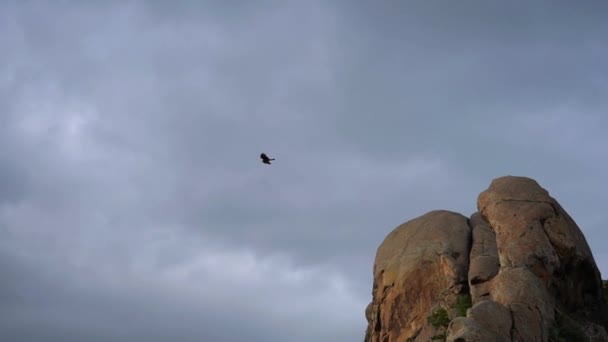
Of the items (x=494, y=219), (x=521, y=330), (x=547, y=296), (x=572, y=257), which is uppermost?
(x=494, y=219)

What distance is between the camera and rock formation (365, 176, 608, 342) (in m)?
38.2

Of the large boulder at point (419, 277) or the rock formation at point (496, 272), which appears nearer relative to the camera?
the rock formation at point (496, 272)

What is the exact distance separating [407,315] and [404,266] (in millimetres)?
2882

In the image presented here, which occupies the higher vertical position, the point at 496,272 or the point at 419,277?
the point at 419,277

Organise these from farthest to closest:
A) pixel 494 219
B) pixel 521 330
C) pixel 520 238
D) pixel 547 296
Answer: pixel 494 219, pixel 520 238, pixel 547 296, pixel 521 330

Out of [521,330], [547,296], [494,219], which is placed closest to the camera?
[521,330]

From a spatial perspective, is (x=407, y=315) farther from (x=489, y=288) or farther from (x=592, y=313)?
(x=592, y=313)

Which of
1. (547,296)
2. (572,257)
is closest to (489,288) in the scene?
(547,296)

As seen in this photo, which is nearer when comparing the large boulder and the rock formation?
the rock formation

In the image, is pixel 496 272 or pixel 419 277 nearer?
pixel 496 272

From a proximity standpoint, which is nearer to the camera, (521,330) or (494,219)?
(521,330)

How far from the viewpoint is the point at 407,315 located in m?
44.1

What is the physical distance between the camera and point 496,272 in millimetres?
41188

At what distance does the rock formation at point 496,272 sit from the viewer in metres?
38.2
